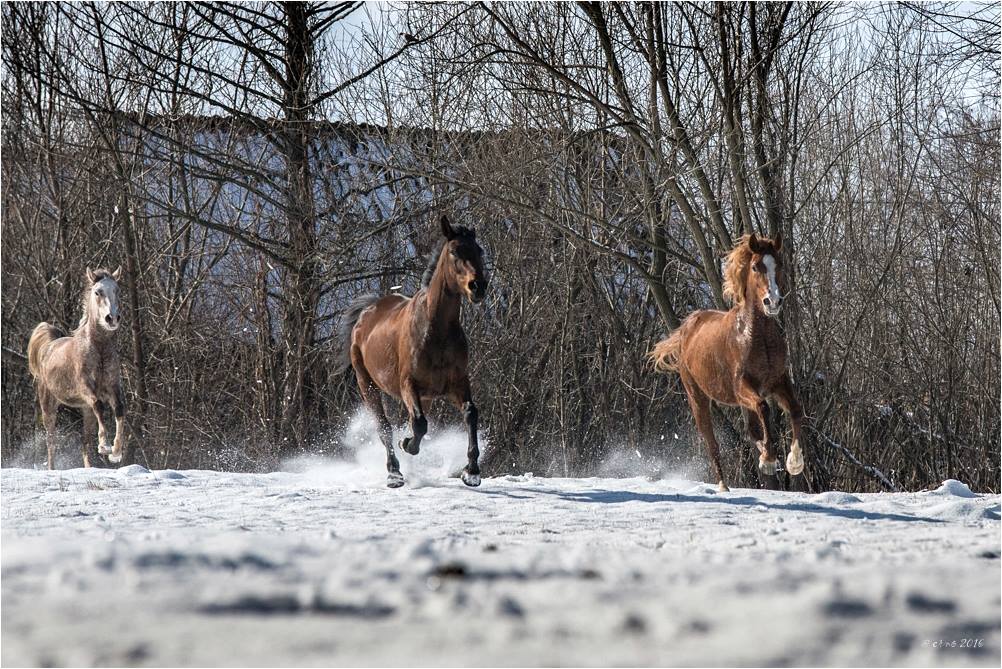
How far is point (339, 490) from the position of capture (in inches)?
367

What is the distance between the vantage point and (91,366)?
11.4m

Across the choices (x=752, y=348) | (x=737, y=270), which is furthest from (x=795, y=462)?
(x=737, y=270)

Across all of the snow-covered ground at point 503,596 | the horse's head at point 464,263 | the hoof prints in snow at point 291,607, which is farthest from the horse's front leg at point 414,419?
the hoof prints in snow at point 291,607

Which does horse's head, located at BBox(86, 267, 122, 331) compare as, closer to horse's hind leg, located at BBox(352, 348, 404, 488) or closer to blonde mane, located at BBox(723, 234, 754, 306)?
horse's hind leg, located at BBox(352, 348, 404, 488)

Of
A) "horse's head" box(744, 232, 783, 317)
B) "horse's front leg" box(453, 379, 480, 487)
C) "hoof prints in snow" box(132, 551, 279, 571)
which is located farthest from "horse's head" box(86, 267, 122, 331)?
"hoof prints in snow" box(132, 551, 279, 571)

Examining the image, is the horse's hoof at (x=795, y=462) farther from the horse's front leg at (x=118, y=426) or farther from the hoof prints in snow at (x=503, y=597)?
the horse's front leg at (x=118, y=426)

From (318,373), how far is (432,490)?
7.41 meters

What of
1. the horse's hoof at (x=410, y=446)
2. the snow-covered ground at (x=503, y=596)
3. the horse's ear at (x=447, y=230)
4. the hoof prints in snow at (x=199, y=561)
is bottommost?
the snow-covered ground at (x=503, y=596)

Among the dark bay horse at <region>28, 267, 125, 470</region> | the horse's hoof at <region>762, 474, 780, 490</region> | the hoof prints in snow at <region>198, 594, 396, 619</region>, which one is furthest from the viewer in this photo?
the horse's hoof at <region>762, 474, 780, 490</region>

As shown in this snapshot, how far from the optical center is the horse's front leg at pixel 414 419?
9.34 meters

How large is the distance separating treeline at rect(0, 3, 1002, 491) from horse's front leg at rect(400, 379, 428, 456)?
471 cm

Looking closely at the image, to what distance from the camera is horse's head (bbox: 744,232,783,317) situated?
8391 millimetres

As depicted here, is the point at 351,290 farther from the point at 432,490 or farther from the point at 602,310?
the point at 432,490

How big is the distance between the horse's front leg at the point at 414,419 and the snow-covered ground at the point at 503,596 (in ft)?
7.66
